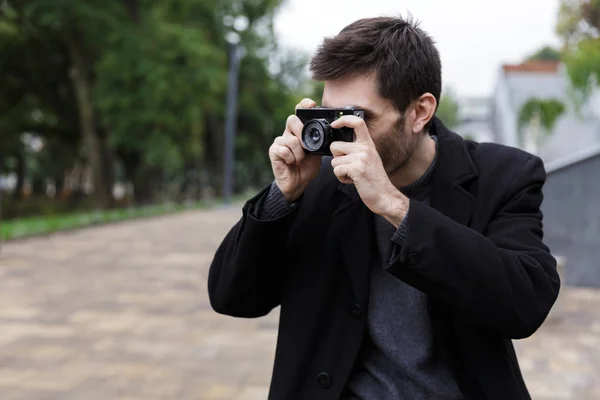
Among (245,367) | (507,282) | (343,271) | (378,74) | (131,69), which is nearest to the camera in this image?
(507,282)

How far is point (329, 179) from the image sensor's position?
2031mm

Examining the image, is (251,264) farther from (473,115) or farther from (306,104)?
(473,115)

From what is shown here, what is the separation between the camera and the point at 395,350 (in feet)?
6.08

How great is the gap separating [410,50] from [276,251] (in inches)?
22.0

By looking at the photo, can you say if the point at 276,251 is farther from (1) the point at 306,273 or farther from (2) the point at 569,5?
(2) the point at 569,5

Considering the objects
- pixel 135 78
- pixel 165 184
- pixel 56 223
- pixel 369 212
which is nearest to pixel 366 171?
pixel 369 212

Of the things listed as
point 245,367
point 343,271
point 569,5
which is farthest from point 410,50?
point 569,5

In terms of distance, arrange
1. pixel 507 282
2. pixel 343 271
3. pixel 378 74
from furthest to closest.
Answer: pixel 343 271, pixel 378 74, pixel 507 282

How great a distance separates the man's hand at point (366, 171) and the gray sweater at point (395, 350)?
0.33 ft

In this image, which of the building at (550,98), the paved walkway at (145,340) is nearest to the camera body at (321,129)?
the paved walkway at (145,340)

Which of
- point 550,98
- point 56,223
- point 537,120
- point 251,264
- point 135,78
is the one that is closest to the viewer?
point 251,264

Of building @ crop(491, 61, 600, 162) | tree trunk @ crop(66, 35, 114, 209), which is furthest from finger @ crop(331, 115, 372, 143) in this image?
tree trunk @ crop(66, 35, 114, 209)

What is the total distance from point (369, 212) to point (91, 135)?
944 inches

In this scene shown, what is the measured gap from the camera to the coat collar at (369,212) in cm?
187
